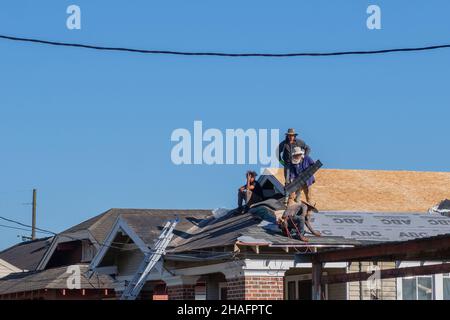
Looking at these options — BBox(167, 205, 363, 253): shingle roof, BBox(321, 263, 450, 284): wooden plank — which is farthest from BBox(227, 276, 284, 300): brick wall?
BBox(321, 263, 450, 284): wooden plank

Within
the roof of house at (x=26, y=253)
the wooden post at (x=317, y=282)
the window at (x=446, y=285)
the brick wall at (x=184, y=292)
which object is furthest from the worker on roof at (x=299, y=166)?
the roof of house at (x=26, y=253)

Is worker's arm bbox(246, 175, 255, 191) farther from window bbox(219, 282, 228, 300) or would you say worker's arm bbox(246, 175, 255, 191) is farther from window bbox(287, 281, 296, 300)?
window bbox(219, 282, 228, 300)

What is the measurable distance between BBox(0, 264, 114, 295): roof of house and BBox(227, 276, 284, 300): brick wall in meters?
13.8

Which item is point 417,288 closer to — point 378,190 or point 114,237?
point 114,237

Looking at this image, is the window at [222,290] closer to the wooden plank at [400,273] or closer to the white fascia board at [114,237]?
the white fascia board at [114,237]

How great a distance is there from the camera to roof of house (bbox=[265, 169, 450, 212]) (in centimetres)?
3244

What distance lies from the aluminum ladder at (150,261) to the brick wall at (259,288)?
3.41 metres

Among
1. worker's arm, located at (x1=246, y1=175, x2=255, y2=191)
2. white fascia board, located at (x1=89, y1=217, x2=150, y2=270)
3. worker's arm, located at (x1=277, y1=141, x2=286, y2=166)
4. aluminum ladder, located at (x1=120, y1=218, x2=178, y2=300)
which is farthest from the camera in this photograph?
white fascia board, located at (x1=89, y1=217, x2=150, y2=270)

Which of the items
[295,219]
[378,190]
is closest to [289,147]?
[295,219]

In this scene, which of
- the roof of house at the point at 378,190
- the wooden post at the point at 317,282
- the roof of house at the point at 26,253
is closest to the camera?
the wooden post at the point at 317,282

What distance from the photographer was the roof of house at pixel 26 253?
4847 centimetres
